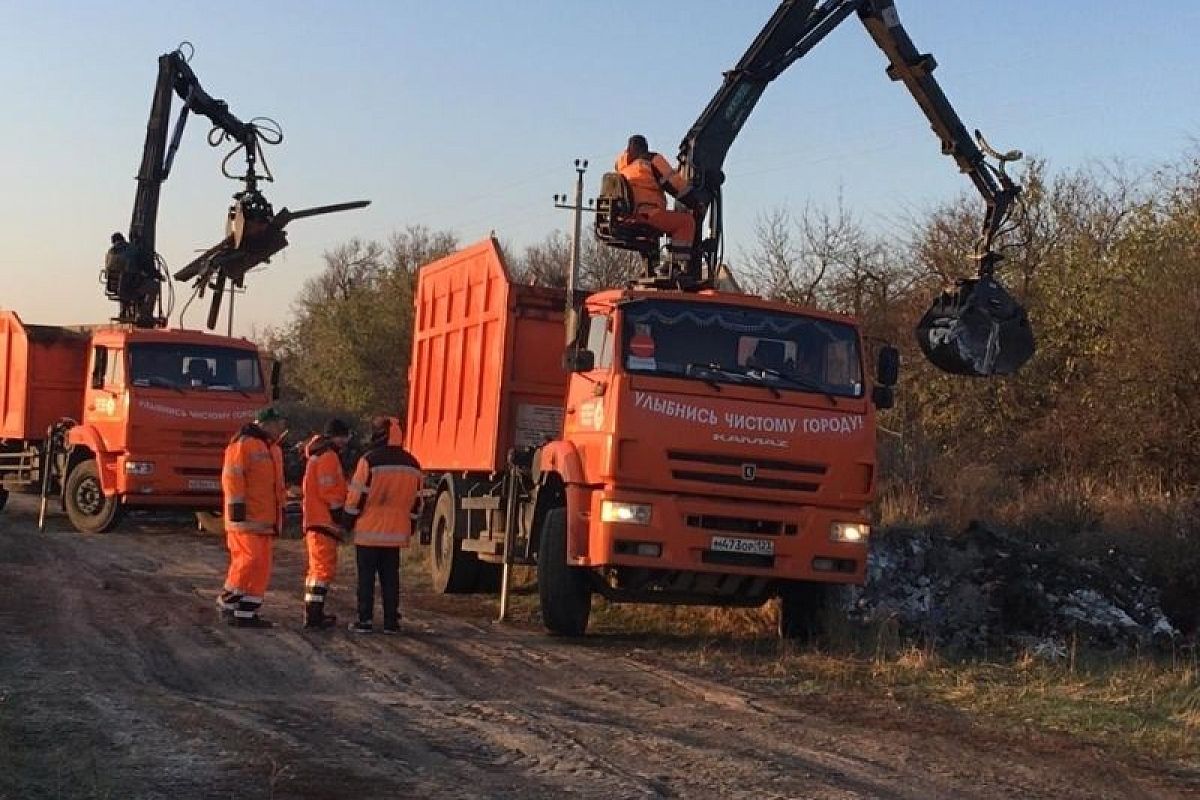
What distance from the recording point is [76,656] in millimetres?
9008

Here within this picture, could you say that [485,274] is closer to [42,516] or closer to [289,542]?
[289,542]

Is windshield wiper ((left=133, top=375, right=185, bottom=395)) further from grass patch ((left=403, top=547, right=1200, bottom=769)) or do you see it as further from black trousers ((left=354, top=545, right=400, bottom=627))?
black trousers ((left=354, top=545, right=400, bottom=627))

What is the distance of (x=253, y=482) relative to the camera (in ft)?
35.9

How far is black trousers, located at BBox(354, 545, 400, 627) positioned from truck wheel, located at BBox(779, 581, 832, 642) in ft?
9.87

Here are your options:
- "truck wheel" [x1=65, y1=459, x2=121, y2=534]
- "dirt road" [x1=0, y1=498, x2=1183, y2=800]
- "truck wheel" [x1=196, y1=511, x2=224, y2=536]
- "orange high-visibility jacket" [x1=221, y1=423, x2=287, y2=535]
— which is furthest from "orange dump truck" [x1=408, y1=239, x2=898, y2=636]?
"truck wheel" [x1=196, y1=511, x2=224, y2=536]

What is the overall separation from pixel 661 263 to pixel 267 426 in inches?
141

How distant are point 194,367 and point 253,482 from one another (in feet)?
25.0

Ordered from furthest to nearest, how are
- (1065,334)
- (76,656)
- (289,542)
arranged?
(1065,334) → (289,542) → (76,656)

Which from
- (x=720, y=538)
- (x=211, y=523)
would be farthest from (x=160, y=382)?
(x=720, y=538)

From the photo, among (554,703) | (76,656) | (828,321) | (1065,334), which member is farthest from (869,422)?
(1065,334)

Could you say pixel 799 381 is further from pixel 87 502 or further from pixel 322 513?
pixel 87 502

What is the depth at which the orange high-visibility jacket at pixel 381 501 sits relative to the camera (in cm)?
1088

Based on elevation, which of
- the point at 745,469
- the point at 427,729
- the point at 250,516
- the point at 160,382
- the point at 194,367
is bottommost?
the point at 427,729

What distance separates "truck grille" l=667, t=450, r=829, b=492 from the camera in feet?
32.3
